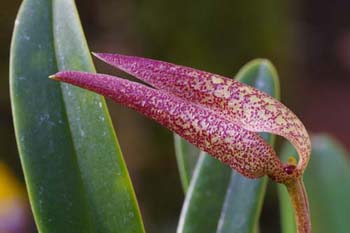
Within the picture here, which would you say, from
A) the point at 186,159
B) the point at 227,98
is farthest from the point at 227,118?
the point at 186,159

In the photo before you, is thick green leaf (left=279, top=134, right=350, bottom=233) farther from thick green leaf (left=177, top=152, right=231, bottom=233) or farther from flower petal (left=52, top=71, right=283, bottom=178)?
flower petal (left=52, top=71, right=283, bottom=178)

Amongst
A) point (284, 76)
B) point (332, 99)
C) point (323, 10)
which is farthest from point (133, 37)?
point (323, 10)

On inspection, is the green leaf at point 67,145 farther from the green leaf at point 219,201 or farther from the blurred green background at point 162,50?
the blurred green background at point 162,50

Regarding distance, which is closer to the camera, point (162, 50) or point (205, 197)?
point (205, 197)

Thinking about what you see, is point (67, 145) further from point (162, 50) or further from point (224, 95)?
point (162, 50)

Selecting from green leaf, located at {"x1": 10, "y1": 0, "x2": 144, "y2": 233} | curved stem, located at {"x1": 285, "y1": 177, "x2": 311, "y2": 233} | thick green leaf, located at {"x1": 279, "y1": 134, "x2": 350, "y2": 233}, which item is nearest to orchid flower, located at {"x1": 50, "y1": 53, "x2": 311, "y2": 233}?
curved stem, located at {"x1": 285, "y1": 177, "x2": 311, "y2": 233}

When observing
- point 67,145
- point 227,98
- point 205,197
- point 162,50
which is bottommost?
point 162,50

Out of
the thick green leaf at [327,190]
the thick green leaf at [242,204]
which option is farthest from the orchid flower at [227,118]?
the thick green leaf at [327,190]
